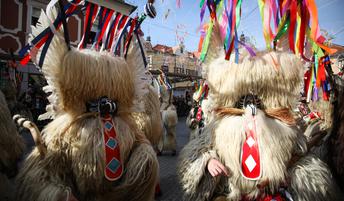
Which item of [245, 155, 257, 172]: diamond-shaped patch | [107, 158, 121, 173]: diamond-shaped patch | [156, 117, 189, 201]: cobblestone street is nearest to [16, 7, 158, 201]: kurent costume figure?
[107, 158, 121, 173]: diamond-shaped patch

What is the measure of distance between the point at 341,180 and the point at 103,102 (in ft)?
5.61

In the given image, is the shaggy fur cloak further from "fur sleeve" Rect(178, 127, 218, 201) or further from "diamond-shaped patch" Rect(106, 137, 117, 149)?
"diamond-shaped patch" Rect(106, 137, 117, 149)

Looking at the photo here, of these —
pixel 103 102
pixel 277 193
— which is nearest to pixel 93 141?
pixel 103 102

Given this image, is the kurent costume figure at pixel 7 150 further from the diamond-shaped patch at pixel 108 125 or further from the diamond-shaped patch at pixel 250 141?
the diamond-shaped patch at pixel 250 141

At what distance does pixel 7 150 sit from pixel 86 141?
2.16ft

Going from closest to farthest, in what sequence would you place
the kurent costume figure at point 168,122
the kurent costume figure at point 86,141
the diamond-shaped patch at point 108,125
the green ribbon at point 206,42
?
the kurent costume figure at point 86,141 < the diamond-shaped patch at point 108,125 < the green ribbon at point 206,42 < the kurent costume figure at point 168,122

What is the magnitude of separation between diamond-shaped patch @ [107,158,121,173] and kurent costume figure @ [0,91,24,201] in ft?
2.55

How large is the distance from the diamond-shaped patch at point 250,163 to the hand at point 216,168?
0.46 feet

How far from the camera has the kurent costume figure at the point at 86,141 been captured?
5.12 feet

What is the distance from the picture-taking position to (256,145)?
1.63 meters

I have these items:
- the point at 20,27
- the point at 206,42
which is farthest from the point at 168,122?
the point at 20,27

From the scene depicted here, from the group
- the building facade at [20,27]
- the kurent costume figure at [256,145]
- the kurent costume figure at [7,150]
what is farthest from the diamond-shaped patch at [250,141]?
the building facade at [20,27]

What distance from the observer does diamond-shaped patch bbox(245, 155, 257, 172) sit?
63.6 inches

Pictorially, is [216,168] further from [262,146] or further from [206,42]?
[206,42]
